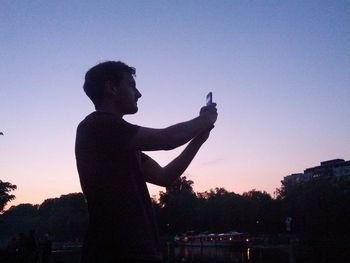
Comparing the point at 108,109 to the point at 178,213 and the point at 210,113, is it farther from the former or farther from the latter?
the point at 178,213

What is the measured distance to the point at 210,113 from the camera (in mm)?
2721

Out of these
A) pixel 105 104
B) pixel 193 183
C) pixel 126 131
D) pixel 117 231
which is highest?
pixel 193 183

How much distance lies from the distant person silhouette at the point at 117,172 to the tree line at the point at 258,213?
121 feet

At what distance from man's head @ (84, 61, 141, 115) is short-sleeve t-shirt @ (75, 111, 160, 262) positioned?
8.5 inches

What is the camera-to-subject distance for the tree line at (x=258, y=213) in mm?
72188

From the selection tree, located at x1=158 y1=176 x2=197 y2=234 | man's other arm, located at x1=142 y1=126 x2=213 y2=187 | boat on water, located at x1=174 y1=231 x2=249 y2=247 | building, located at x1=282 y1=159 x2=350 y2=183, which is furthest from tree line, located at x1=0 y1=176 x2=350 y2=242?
building, located at x1=282 y1=159 x2=350 y2=183

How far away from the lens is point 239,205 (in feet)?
300

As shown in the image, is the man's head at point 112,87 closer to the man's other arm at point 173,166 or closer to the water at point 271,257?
the man's other arm at point 173,166

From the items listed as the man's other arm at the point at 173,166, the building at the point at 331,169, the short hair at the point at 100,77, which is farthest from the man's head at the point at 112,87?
the building at the point at 331,169

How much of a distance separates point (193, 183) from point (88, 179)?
149115mm

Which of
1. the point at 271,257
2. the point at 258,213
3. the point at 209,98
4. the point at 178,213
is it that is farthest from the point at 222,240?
the point at 209,98

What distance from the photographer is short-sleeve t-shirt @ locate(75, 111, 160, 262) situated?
209 centimetres

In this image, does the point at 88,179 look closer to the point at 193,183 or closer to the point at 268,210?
the point at 268,210

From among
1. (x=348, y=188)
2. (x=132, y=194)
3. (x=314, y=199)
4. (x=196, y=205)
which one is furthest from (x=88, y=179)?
(x=196, y=205)
